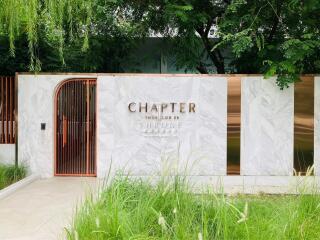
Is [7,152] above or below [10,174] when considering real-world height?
above

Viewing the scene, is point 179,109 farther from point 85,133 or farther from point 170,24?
point 170,24

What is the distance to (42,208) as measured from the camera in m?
7.46

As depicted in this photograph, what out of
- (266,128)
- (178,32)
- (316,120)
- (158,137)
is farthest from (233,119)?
(178,32)

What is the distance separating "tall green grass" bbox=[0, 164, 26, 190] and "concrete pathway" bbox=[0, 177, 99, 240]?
0.39 meters

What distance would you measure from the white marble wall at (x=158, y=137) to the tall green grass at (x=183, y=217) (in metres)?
4.75

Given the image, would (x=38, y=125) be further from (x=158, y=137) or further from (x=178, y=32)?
(x=178, y=32)

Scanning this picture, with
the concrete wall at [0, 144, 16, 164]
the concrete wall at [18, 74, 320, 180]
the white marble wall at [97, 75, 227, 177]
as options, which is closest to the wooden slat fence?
the concrete wall at [0, 144, 16, 164]

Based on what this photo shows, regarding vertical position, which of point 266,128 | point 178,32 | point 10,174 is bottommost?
point 10,174

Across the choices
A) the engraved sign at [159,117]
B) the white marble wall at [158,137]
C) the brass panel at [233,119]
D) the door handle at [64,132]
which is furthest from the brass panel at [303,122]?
the door handle at [64,132]

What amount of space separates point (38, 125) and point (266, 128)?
5.26m

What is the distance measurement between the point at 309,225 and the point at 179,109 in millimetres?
5778

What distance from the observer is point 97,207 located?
5.21 metres

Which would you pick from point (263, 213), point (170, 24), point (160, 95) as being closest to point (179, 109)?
point (160, 95)

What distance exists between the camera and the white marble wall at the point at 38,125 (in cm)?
1053
